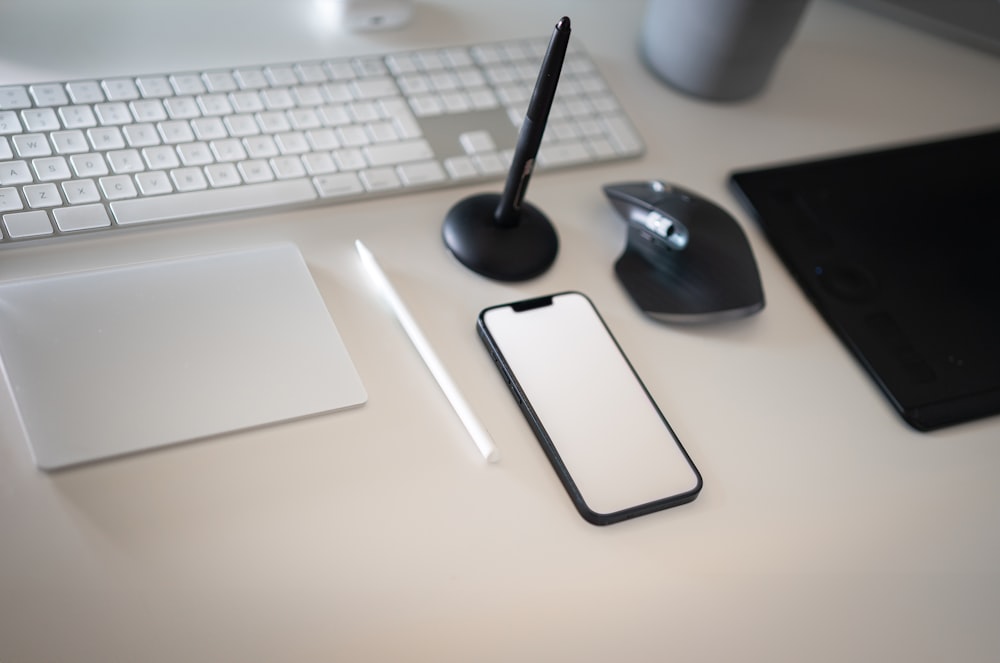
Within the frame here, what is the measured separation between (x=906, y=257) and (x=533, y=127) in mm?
355

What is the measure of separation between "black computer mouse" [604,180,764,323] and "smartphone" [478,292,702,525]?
0.06 m

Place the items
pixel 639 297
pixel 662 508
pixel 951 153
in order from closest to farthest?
pixel 662 508 → pixel 639 297 → pixel 951 153

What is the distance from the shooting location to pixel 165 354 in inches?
21.3

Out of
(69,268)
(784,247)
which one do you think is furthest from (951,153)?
(69,268)

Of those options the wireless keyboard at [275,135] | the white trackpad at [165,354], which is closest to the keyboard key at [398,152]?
the wireless keyboard at [275,135]

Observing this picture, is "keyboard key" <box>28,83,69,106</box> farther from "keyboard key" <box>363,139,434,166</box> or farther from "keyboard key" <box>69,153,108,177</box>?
"keyboard key" <box>363,139,434,166</box>

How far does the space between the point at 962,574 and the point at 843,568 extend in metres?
0.09

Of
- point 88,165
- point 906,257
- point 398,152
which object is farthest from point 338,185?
point 906,257

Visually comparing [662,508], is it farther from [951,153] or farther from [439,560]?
[951,153]

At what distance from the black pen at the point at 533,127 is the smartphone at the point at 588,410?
70mm

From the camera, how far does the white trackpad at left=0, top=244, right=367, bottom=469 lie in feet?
1.66

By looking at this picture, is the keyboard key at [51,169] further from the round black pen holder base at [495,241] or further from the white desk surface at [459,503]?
the round black pen holder base at [495,241]

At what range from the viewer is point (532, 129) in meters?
0.59

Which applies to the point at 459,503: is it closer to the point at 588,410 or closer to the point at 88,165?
the point at 588,410
